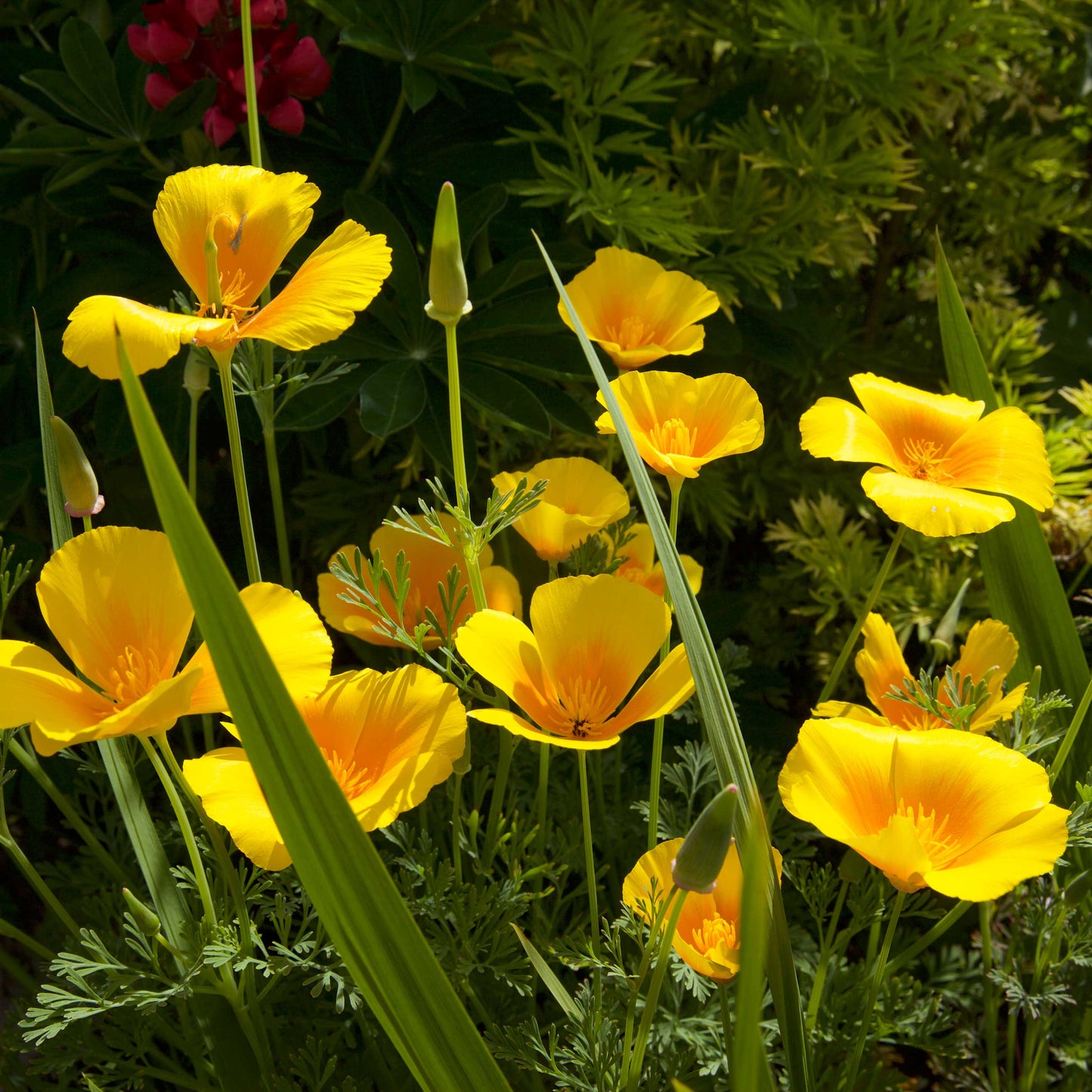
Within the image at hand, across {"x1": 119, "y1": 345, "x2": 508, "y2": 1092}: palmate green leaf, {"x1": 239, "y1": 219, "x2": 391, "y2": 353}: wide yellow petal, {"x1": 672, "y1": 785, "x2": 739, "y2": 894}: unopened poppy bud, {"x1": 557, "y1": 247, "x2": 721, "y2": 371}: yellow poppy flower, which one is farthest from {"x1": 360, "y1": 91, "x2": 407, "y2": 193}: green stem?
{"x1": 672, "y1": 785, "x2": 739, "y2": 894}: unopened poppy bud

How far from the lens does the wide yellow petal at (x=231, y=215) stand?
62cm

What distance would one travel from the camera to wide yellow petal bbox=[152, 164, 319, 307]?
0.62 m

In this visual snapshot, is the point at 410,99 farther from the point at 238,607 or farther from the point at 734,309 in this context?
the point at 238,607

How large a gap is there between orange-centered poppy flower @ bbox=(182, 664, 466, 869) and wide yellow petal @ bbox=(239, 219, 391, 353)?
18cm

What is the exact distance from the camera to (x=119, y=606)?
1.94 feet

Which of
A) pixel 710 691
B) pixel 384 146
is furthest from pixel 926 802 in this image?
pixel 384 146

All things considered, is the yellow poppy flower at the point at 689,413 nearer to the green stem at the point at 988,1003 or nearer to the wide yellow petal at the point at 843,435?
the wide yellow petal at the point at 843,435

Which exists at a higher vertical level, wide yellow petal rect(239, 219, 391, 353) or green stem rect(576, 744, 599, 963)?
wide yellow petal rect(239, 219, 391, 353)

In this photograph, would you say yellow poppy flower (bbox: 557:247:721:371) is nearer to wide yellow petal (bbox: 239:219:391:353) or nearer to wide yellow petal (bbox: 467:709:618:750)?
wide yellow petal (bbox: 239:219:391:353)

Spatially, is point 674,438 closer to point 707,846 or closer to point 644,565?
point 644,565

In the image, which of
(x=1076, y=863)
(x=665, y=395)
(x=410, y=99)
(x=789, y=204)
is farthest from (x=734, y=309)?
(x=1076, y=863)

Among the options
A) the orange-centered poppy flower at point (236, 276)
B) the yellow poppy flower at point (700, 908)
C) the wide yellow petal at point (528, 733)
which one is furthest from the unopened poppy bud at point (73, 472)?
the yellow poppy flower at point (700, 908)

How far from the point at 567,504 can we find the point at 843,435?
0.21 m

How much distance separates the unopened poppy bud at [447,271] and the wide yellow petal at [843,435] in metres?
0.21
